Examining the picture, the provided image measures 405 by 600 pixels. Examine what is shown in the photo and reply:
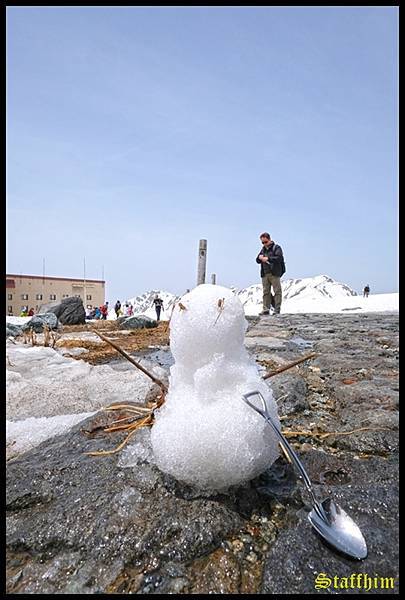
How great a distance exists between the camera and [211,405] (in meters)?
1.20

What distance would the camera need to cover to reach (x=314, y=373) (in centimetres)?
273

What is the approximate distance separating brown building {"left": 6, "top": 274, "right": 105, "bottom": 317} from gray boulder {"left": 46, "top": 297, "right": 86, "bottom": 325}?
116 ft

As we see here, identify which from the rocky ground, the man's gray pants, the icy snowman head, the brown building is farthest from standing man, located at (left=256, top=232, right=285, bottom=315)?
the brown building

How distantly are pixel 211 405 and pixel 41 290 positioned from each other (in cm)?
5315

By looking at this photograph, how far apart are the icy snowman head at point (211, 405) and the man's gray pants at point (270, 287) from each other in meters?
8.07

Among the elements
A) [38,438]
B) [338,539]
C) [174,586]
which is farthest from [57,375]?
[338,539]

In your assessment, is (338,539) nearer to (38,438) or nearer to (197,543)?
(197,543)

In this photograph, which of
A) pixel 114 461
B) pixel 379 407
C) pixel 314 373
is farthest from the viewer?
pixel 314 373

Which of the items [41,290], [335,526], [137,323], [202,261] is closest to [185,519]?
[335,526]

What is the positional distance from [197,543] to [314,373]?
2.03 metres

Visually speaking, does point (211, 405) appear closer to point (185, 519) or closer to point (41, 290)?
point (185, 519)

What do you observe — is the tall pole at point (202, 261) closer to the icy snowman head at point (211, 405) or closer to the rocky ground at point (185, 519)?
the rocky ground at point (185, 519)

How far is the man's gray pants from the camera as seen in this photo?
30.2 feet

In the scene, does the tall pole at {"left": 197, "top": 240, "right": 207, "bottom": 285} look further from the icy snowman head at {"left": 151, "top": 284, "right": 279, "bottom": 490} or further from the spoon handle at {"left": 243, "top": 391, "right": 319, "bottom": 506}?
the spoon handle at {"left": 243, "top": 391, "right": 319, "bottom": 506}
